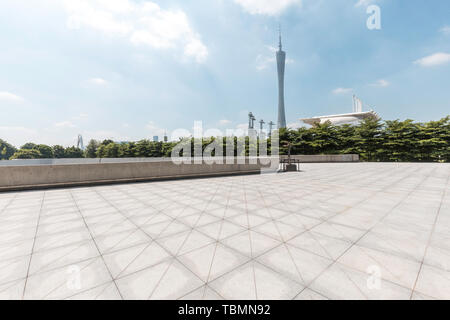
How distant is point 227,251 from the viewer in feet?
10.5

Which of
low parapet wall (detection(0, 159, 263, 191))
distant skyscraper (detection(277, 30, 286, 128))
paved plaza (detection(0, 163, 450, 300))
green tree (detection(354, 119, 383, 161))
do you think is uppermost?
distant skyscraper (detection(277, 30, 286, 128))

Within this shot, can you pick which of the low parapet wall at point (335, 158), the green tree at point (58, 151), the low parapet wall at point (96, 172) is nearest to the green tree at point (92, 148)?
the green tree at point (58, 151)

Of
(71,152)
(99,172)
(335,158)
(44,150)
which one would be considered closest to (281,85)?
(335,158)

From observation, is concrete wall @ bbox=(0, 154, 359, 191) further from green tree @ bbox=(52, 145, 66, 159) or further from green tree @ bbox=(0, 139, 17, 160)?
green tree @ bbox=(0, 139, 17, 160)

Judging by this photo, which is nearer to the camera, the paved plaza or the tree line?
the paved plaza

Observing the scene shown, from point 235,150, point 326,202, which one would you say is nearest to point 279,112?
point 235,150

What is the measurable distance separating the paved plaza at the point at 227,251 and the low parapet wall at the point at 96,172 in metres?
4.11

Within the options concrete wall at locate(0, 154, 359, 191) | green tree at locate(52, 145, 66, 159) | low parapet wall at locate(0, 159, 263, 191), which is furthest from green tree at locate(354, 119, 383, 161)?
green tree at locate(52, 145, 66, 159)

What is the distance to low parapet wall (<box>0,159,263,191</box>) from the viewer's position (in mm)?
8773

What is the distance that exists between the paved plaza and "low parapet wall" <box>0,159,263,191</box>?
411cm

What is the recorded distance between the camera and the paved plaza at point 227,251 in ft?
7.48

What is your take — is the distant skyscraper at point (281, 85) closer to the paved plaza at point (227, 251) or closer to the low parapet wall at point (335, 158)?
the low parapet wall at point (335, 158)
